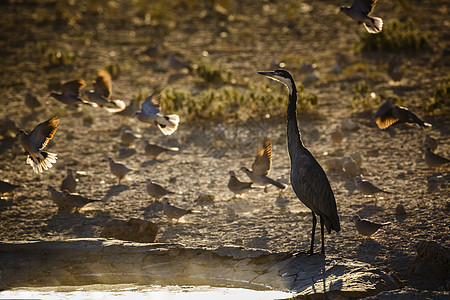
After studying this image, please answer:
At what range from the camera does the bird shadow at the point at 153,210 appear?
367 inches

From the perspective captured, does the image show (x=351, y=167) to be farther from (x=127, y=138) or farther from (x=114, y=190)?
(x=127, y=138)

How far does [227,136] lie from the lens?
39.9 feet

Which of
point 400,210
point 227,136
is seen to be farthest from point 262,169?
point 227,136

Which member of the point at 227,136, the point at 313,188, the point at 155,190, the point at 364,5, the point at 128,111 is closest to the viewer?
the point at 313,188

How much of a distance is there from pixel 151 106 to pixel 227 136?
83.3 inches

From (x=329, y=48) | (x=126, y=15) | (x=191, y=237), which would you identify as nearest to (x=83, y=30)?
(x=126, y=15)

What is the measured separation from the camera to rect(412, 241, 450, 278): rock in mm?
6395

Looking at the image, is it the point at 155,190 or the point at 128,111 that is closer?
the point at 155,190

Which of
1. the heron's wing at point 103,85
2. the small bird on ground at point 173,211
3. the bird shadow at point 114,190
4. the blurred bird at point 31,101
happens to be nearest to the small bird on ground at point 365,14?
the small bird on ground at point 173,211

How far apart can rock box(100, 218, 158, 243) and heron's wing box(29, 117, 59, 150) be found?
1.26 m

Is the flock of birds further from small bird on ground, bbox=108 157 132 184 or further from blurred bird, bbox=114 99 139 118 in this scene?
blurred bird, bbox=114 99 139 118

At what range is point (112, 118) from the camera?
1372 centimetres

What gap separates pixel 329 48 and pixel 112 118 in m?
6.97

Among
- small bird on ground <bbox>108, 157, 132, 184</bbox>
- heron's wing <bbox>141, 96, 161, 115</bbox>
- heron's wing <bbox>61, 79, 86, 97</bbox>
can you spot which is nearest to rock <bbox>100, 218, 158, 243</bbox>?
small bird on ground <bbox>108, 157, 132, 184</bbox>
